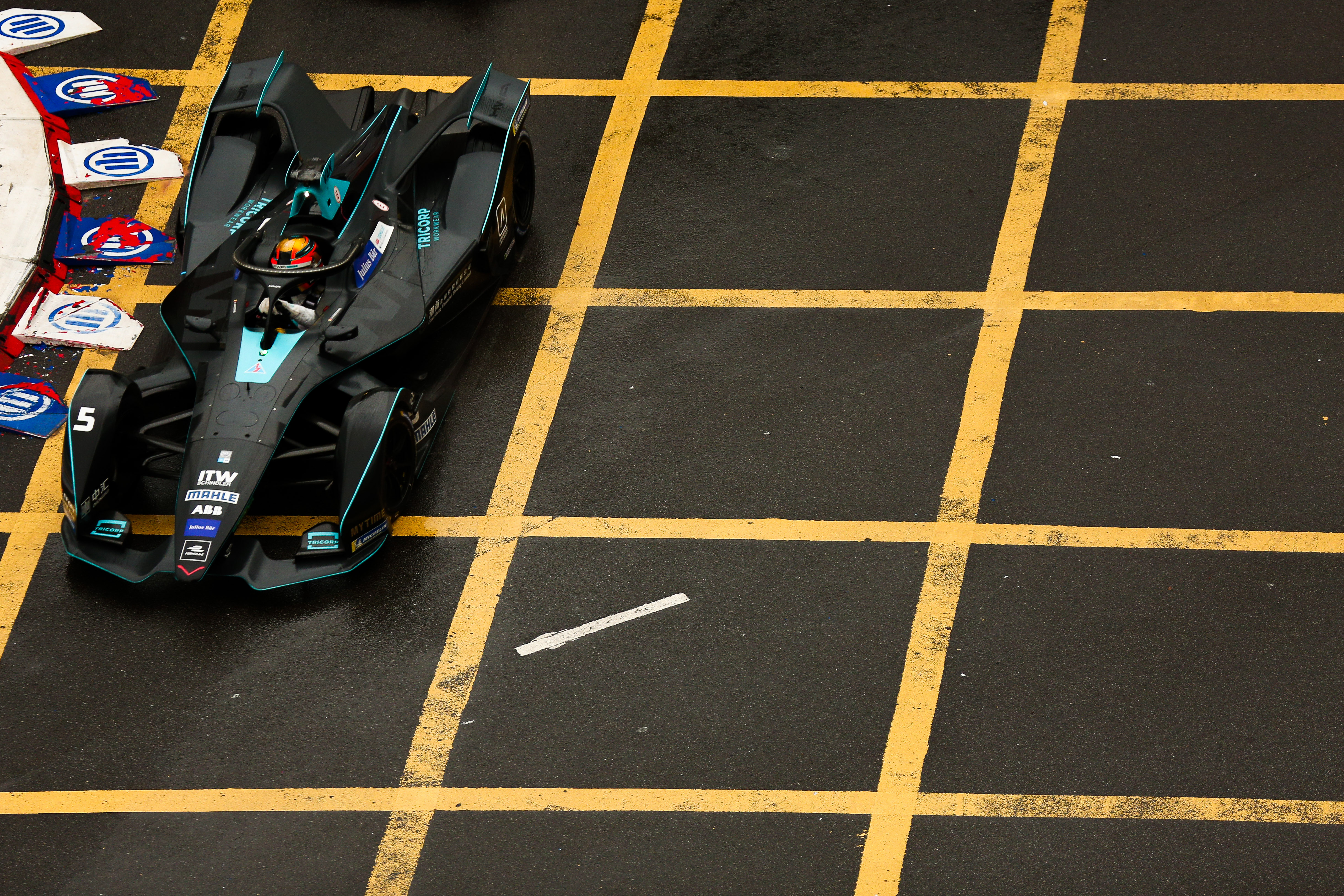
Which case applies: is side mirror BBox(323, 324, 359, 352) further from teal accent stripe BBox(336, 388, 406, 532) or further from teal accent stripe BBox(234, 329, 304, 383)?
teal accent stripe BBox(336, 388, 406, 532)

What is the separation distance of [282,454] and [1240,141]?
6.71 metres

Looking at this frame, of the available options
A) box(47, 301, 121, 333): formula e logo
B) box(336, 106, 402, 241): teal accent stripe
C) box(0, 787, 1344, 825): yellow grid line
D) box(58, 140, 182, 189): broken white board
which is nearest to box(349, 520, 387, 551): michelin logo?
box(0, 787, 1344, 825): yellow grid line

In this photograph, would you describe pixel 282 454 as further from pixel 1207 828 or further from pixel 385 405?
pixel 1207 828

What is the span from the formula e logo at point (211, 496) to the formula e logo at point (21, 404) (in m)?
1.82

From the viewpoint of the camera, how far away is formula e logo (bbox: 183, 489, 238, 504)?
680 cm

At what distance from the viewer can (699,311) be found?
8547 mm

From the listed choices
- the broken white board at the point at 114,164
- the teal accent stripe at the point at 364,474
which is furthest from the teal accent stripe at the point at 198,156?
the teal accent stripe at the point at 364,474

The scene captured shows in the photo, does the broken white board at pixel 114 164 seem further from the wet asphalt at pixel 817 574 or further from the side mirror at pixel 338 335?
the side mirror at pixel 338 335

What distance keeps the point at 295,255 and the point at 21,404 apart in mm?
2006

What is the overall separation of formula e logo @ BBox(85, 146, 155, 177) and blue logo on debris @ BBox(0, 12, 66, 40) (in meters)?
1.66

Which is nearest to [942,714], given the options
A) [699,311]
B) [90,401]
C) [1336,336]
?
[699,311]

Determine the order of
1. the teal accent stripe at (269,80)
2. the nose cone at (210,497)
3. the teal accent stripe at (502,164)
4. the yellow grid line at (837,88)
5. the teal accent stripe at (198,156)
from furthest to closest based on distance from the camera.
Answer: the yellow grid line at (837,88), the teal accent stripe at (269,80), the teal accent stripe at (198,156), the teal accent stripe at (502,164), the nose cone at (210,497)

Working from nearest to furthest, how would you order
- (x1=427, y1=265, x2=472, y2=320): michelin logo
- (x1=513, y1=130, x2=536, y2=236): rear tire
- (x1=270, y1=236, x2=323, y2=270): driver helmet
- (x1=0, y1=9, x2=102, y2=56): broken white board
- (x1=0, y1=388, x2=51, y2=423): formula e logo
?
(x1=270, y1=236, x2=323, y2=270): driver helmet < (x1=427, y1=265, x2=472, y2=320): michelin logo < (x1=0, y1=388, x2=51, y2=423): formula e logo < (x1=513, y1=130, x2=536, y2=236): rear tire < (x1=0, y1=9, x2=102, y2=56): broken white board

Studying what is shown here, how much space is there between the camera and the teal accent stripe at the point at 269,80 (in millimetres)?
8594
